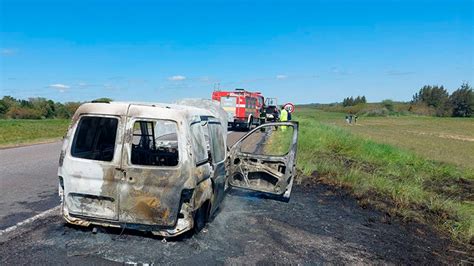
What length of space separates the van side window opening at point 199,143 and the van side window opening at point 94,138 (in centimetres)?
111

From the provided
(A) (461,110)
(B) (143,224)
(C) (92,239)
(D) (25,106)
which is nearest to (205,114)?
(B) (143,224)

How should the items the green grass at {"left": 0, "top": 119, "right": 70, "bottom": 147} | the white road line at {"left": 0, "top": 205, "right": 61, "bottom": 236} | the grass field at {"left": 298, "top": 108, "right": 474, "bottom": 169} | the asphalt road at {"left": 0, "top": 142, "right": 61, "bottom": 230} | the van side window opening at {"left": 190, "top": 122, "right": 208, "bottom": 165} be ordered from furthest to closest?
the grass field at {"left": 298, "top": 108, "right": 474, "bottom": 169}
the green grass at {"left": 0, "top": 119, "right": 70, "bottom": 147}
the asphalt road at {"left": 0, "top": 142, "right": 61, "bottom": 230}
the white road line at {"left": 0, "top": 205, "right": 61, "bottom": 236}
the van side window opening at {"left": 190, "top": 122, "right": 208, "bottom": 165}

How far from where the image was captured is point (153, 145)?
5734 mm

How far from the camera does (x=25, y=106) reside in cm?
4709

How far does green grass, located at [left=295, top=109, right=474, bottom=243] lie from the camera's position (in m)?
6.50

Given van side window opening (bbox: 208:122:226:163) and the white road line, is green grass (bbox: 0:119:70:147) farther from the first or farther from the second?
van side window opening (bbox: 208:122:226:163)

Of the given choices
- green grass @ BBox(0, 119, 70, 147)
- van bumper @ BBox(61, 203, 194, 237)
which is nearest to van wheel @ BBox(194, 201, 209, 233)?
van bumper @ BBox(61, 203, 194, 237)

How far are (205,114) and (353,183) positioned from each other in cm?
485

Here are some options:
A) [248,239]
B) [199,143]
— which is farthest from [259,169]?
[199,143]

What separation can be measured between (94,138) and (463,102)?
99657mm

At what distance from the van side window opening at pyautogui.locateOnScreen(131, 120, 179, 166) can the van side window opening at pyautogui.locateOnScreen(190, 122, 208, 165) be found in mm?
351

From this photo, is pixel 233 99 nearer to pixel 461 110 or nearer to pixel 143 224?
pixel 143 224

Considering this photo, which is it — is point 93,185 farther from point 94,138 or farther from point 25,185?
point 25,185

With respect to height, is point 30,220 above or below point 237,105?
below
